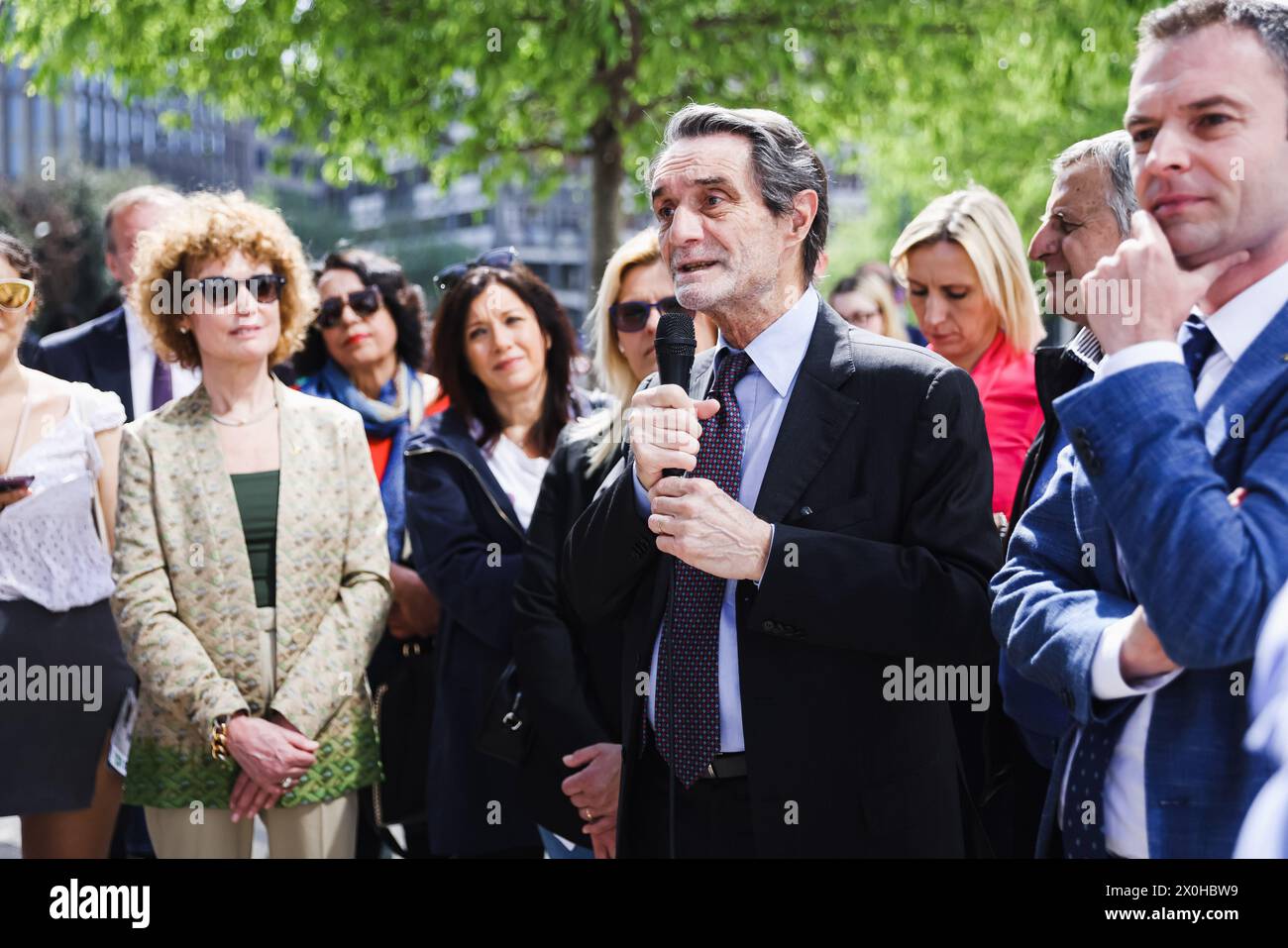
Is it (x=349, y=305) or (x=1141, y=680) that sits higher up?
(x=349, y=305)

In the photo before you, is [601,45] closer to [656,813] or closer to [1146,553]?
[656,813]

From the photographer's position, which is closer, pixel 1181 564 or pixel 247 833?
pixel 1181 564

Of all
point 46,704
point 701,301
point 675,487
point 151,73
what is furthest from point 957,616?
point 151,73

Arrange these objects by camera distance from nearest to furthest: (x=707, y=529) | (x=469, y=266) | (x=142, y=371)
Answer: (x=707, y=529) → (x=469, y=266) → (x=142, y=371)

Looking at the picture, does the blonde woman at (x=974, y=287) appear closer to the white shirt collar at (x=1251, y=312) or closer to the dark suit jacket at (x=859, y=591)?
the dark suit jacket at (x=859, y=591)

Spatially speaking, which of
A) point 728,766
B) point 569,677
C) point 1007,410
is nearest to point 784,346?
point 728,766

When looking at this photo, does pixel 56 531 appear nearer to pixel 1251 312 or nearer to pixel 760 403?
pixel 760 403

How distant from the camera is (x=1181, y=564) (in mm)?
1729

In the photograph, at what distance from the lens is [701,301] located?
274cm

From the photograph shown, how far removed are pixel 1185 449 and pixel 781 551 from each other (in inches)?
36.4

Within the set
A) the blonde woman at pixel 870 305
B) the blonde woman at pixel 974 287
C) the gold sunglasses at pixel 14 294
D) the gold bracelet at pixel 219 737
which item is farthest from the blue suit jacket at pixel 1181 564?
the blonde woman at pixel 870 305

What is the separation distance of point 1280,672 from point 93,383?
4423mm

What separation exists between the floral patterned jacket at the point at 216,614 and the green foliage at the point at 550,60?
17.7ft

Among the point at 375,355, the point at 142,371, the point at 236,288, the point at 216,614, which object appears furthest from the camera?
the point at 375,355
